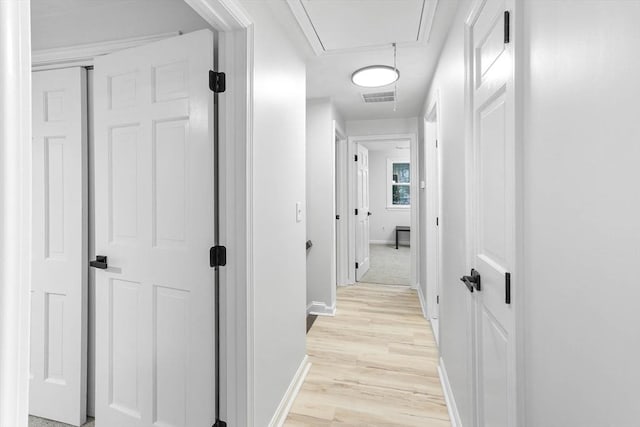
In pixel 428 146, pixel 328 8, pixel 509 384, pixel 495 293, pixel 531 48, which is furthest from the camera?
pixel 428 146

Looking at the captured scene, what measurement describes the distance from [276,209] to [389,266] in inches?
175

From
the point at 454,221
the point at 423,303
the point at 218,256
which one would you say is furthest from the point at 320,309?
the point at 218,256

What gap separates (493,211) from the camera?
1.22m

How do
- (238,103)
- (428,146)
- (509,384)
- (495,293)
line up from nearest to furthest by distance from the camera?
(509,384) < (495,293) < (238,103) < (428,146)

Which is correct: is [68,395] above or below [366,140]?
below

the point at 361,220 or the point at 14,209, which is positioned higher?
the point at 14,209

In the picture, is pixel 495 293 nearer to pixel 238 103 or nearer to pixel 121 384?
pixel 238 103

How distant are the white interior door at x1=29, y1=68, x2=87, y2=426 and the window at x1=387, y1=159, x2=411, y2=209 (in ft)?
23.8

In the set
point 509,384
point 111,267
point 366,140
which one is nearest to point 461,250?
point 509,384

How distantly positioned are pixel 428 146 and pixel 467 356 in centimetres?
234

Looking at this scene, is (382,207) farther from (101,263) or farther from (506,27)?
(506,27)

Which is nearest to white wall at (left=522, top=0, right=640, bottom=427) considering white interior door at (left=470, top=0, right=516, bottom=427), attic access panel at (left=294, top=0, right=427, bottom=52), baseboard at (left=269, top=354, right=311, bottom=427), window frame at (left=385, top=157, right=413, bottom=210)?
white interior door at (left=470, top=0, right=516, bottom=427)

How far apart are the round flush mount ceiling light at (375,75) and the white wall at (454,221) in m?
0.39

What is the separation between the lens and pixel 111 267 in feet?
5.51
